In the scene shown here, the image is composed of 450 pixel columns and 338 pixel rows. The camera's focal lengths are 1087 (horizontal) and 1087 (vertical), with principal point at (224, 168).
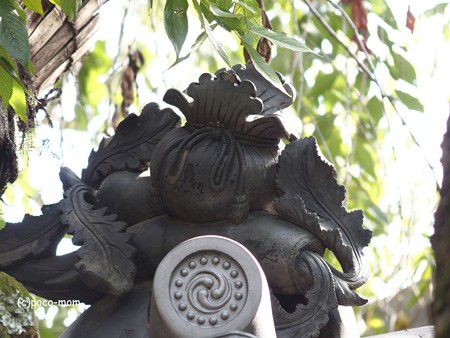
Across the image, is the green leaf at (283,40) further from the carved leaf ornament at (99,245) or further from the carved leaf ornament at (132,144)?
the carved leaf ornament at (99,245)

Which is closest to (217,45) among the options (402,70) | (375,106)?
(402,70)

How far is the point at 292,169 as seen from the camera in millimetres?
2059

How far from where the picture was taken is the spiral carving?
1.73m

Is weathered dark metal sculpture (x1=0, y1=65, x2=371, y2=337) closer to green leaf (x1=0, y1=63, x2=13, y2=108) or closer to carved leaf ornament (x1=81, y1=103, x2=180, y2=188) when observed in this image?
carved leaf ornament (x1=81, y1=103, x2=180, y2=188)

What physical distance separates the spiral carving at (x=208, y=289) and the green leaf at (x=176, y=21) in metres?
0.44

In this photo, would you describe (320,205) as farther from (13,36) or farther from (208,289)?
(13,36)

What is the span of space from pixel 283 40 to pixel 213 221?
1.21 feet

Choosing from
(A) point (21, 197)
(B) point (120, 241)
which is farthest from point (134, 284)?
(A) point (21, 197)

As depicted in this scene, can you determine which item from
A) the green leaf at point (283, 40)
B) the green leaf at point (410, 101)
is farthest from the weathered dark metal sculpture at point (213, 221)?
the green leaf at point (410, 101)

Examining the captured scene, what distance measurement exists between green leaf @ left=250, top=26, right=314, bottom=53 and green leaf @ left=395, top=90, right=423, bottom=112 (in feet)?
4.07

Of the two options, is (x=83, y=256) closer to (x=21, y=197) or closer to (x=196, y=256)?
(x=196, y=256)

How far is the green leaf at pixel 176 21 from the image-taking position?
2.00 metres

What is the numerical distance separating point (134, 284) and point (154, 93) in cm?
169

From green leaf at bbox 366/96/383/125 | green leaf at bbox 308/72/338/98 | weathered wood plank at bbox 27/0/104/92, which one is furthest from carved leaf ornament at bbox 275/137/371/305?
green leaf at bbox 308/72/338/98
